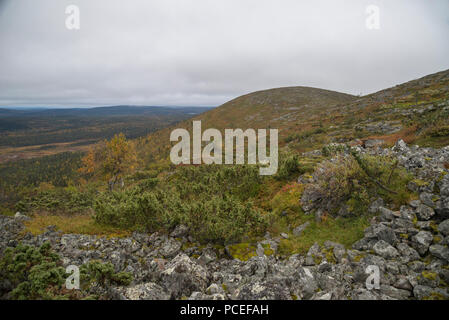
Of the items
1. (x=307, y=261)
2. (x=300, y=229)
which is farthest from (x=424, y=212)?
(x=300, y=229)

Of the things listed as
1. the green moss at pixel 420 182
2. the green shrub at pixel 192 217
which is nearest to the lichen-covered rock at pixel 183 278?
the green shrub at pixel 192 217

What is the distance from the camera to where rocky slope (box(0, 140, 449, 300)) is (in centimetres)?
625

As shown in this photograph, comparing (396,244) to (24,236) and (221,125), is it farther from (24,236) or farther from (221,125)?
(221,125)

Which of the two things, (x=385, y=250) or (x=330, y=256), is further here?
(x=330, y=256)

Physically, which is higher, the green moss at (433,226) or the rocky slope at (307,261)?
the green moss at (433,226)

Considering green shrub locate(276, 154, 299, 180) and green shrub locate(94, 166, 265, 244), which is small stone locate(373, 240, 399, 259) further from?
green shrub locate(276, 154, 299, 180)

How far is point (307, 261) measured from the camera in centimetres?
852

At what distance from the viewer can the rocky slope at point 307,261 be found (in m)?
6.25

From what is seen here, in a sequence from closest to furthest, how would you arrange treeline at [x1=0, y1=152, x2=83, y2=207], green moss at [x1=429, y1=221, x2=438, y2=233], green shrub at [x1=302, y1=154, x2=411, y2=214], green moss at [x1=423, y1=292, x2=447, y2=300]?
1. green moss at [x1=423, y1=292, x2=447, y2=300]
2. green moss at [x1=429, y1=221, x2=438, y2=233]
3. green shrub at [x1=302, y1=154, x2=411, y2=214]
4. treeline at [x1=0, y1=152, x2=83, y2=207]

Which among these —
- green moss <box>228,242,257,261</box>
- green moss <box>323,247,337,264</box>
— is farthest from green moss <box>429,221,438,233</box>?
green moss <box>228,242,257,261</box>

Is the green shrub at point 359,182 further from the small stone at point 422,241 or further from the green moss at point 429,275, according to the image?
the green moss at point 429,275

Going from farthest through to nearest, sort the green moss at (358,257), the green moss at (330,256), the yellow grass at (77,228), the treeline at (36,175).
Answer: the treeline at (36,175), the yellow grass at (77,228), the green moss at (330,256), the green moss at (358,257)

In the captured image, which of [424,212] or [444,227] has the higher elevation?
[424,212]

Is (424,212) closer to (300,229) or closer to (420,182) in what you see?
(420,182)
